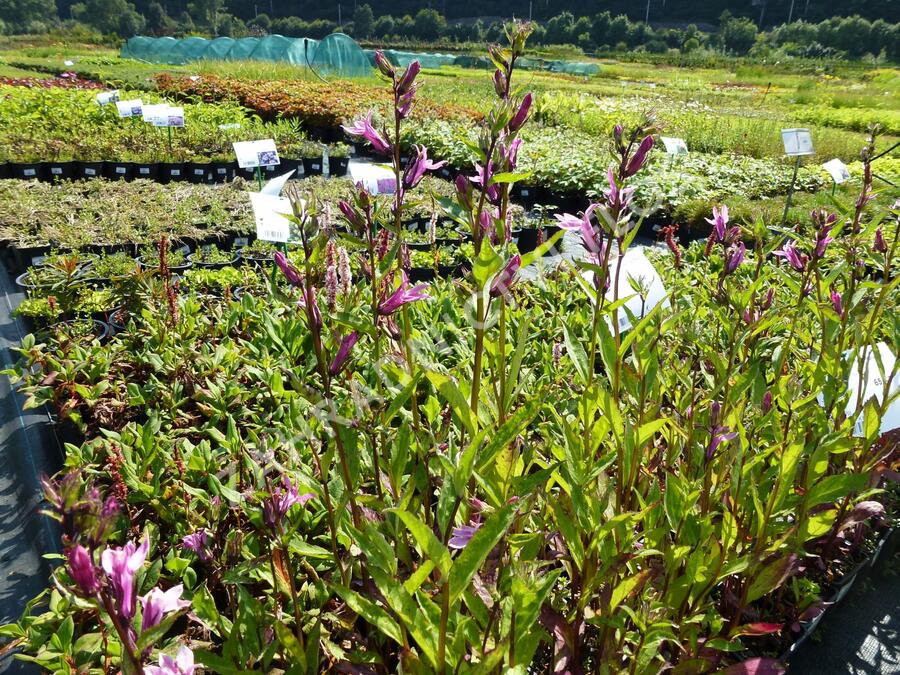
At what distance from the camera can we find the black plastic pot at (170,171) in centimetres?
838

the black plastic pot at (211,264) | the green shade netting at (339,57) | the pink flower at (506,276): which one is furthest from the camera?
the green shade netting at (339,57)

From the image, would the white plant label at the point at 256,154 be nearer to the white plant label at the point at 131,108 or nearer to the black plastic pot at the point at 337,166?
the white plant label at the point at 131,108

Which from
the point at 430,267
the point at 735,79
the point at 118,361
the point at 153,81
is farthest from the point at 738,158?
the point at 735,79

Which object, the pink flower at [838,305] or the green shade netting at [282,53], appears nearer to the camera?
the pink flower at [838,305]

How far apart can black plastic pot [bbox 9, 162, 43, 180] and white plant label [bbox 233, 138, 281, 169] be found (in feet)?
14.2

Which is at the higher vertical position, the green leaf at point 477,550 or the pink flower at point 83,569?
the pink flower at point 83,569

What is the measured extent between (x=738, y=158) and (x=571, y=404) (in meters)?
11.3

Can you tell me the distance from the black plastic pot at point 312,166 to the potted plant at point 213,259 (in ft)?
16.3

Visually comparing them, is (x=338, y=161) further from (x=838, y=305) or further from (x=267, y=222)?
(x=838, y=305)

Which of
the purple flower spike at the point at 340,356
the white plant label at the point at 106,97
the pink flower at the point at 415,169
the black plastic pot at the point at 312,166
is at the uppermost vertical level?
the pink flower at the point at 415,169

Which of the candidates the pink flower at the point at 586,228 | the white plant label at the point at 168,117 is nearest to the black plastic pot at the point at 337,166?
the white plant label at the point at 168,117

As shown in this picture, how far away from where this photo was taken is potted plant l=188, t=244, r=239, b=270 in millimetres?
4773

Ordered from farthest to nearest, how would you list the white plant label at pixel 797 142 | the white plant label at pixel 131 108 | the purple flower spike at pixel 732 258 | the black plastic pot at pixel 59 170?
the black plastic pot at pixel 59 170, the white plant label at pixel 131 108, the white plant label at pixel 797 142, the purple flower spike at pixel 732 258

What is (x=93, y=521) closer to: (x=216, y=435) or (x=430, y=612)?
(x=430, y=612)
